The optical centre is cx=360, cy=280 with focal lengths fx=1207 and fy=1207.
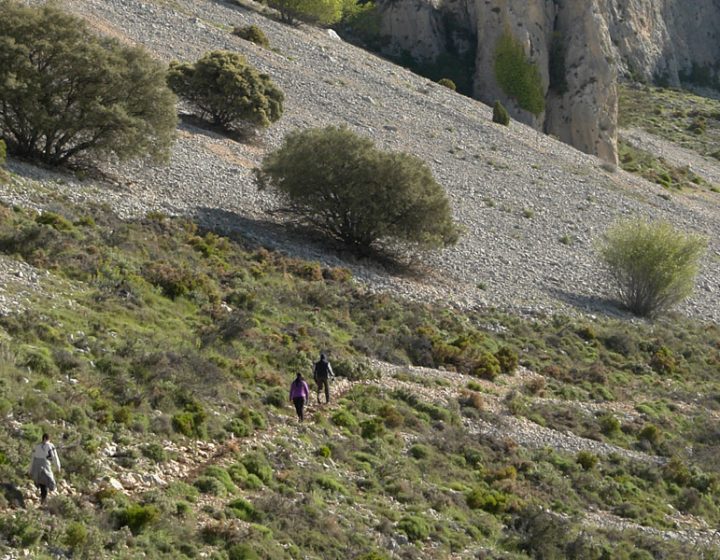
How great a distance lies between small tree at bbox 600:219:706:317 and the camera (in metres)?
43.6

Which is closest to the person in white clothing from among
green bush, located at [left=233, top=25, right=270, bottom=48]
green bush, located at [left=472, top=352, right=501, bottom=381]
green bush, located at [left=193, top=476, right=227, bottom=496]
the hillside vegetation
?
the hillside vegetation

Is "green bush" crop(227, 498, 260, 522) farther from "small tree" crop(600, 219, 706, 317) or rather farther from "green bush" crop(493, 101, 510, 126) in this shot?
"green bush" crop(493, 101, 510, 126)

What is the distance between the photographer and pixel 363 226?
128 feet

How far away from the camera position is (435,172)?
166 ft

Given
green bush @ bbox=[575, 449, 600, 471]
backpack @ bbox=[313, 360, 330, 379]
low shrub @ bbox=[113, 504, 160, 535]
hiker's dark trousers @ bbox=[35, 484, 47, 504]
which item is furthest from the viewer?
green bush @ bbox=[575, 449, 600, 471]

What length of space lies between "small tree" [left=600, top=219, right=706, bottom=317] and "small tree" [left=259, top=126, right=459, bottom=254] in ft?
25.9

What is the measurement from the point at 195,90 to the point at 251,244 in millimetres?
13286

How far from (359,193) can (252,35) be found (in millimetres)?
23821

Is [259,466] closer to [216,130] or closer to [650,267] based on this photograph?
[650,267]

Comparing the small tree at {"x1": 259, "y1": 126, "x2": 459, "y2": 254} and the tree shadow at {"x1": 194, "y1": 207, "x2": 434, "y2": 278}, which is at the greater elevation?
the small tree at {"x1": 259, "y1": 126, "x2": 459, "y2": 254}

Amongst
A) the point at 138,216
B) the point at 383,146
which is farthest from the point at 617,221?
the point at 138,216

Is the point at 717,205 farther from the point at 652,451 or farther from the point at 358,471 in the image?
the point at 358,471

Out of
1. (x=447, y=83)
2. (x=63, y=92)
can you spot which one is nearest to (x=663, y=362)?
(x=63, y=92)

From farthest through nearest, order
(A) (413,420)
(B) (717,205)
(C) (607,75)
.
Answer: (C) (607,75) → (B) (717,205) → (A) (413,420)
